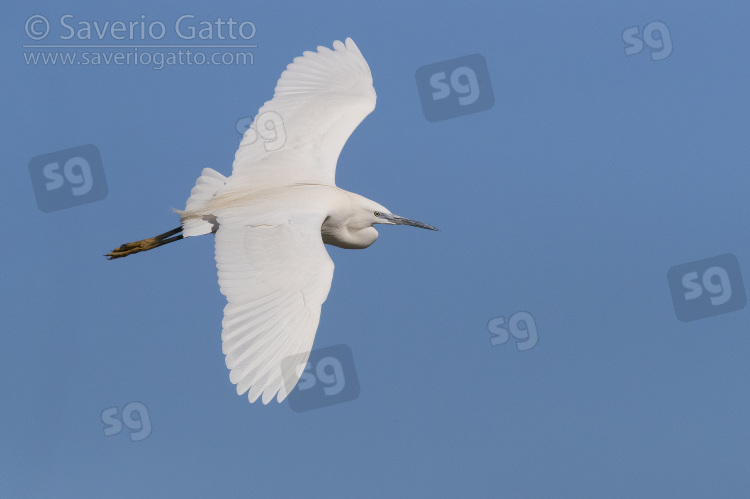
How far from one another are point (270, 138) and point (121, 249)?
1020 millimetres

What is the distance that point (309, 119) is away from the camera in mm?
5230

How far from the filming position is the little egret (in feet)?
11.6

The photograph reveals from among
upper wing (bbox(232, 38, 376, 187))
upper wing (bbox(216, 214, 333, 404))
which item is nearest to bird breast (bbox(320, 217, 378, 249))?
upper wing (bbox(232, 38, 376, 187))

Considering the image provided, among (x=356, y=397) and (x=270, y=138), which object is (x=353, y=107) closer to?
(x=270, y=138)

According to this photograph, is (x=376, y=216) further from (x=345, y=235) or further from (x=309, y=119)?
(x=309, y=119)

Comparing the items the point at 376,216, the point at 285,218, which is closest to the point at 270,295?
the point at 285,218

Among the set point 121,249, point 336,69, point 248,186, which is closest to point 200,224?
point 248,186

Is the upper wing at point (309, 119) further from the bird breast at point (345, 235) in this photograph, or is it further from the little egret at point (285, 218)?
the bird breast at point (345, 235)

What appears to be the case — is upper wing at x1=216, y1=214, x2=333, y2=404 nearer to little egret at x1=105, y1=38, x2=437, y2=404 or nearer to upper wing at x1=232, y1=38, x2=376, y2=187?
little egret at x1=105, y1=38, x2=437, y2=404

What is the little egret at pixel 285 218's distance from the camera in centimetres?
354

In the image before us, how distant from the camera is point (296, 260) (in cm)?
386

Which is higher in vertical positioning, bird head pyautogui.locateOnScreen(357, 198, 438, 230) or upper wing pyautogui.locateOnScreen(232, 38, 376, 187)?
upper wing pyautogui.locateOnScreen(232, 38, 376, 187)

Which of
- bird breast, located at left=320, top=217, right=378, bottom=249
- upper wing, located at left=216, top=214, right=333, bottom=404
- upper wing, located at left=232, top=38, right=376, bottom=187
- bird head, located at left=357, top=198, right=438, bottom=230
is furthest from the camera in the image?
upper wing, located at left=232, top=38, right=376, bottom=187
